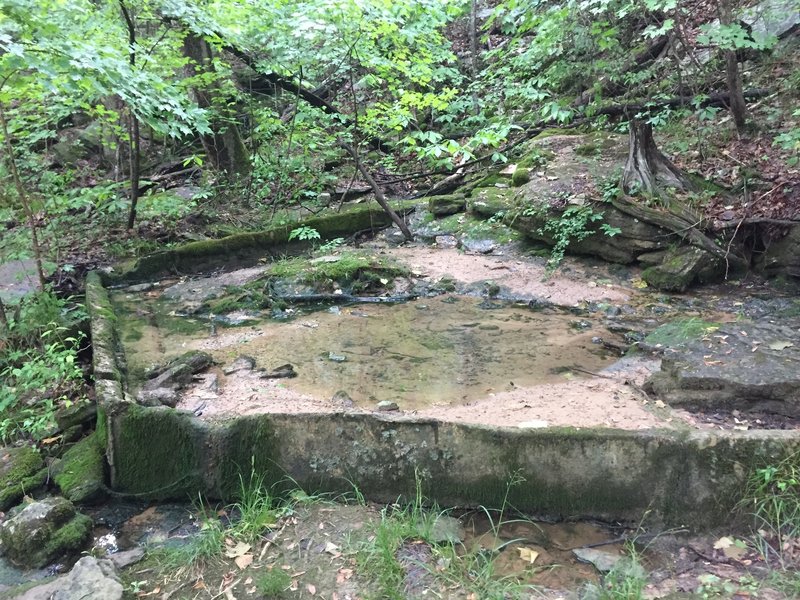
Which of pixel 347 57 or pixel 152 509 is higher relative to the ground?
pixel 347 57

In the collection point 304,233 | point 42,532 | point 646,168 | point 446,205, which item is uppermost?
point 646,168

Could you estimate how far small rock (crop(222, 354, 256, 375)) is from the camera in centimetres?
504

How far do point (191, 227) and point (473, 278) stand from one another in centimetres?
521

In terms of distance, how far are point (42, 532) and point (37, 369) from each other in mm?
1888

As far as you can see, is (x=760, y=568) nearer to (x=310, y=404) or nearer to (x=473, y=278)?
(x=310, y=404)

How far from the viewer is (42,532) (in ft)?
10.4

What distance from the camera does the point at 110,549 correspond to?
3.24m

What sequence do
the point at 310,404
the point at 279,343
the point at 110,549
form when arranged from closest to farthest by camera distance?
1. the point at 110,549
2. the point at 310,404
3. the point at 279,343

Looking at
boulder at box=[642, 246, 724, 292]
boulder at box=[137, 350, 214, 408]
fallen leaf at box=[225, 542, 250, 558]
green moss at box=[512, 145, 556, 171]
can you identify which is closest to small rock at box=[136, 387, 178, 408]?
boulder at box=[137, 350, 214, 408]

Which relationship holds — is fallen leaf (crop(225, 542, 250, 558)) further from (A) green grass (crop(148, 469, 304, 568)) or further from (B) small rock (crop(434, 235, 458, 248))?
(B) small rock (crop(434, 235, 458, 248))

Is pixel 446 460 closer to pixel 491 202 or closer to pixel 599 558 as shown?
pixel 599 558

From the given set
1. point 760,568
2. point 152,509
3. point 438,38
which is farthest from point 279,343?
point 438,38

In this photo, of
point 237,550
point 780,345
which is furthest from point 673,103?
point 237,550

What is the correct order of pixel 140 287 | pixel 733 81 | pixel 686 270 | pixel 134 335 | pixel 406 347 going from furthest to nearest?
pixel 140 287
pixel 733 81
pixel 686 270
pixel 134 335
pixel 406 347
